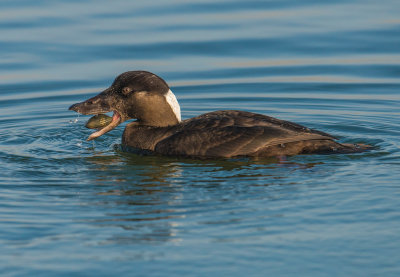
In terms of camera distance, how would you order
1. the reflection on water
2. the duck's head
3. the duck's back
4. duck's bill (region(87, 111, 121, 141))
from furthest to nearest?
duck's bill (region(87, 111, 121, 141)), the duck's head, the duck's back, the reflection on water

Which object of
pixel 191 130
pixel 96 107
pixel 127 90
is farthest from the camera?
pixel 96 107

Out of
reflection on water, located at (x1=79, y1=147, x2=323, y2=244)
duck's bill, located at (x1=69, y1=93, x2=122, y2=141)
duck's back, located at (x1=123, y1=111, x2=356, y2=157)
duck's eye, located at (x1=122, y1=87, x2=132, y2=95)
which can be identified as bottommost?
reflection on water, located at (x1=79, y1=147, x2=323, y2=244)

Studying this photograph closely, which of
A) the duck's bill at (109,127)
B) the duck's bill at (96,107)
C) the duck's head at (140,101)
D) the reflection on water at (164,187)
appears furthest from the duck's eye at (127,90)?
the reflection on water at (164,187)

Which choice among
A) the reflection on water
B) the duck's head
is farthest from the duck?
the reflection on water

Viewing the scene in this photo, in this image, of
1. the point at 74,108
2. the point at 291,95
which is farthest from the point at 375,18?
the point at 74,108

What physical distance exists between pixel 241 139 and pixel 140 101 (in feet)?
4.99

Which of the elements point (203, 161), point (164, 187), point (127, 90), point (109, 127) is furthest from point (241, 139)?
point (109, 127)

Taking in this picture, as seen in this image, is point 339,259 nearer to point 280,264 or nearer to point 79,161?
point 280,264

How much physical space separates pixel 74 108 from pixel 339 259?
4760 millimetres

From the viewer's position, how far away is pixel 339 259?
249 inches

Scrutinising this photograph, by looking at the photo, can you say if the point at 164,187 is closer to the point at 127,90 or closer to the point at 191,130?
the point at 191,130

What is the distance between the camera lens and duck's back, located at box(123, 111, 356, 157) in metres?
9.09

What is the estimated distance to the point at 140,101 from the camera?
9969 mm

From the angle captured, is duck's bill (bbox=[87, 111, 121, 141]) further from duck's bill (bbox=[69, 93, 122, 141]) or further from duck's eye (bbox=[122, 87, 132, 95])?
duck's eye (bbox=[122, 87, 132, 95])
